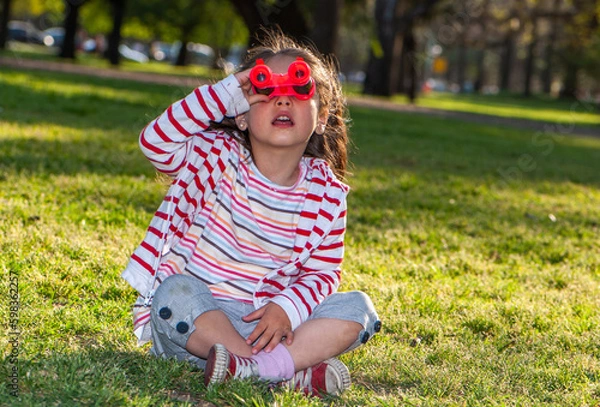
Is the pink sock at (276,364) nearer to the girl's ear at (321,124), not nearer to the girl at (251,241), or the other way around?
the girl at (251,241)

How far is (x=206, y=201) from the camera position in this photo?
3.22 m

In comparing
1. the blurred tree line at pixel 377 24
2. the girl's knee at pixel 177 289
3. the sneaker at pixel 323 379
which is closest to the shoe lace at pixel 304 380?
the sneaker at pixel 323 379

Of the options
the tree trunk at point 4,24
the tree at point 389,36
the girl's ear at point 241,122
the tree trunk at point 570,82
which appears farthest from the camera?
the tree trunk at point 570,82

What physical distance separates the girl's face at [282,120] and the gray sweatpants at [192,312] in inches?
24.0

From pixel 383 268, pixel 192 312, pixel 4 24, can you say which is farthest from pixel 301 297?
pixel 4 24

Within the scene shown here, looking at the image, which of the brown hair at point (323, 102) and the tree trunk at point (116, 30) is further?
the tree trunk at point (116, 30)

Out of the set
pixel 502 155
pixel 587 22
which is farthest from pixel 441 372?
pixel 587 22

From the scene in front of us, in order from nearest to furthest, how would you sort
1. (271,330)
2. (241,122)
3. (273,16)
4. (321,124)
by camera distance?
(271,330) < (241,122) < (321,124) < (273,16)

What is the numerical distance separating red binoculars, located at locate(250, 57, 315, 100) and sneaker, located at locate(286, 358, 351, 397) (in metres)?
1.00

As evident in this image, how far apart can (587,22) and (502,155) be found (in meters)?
17.5

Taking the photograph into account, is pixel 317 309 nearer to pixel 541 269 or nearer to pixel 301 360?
pixel 301 360

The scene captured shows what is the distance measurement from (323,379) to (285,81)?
109 cm

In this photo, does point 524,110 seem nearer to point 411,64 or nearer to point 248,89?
point 411,64

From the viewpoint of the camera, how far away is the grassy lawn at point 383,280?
287cm
